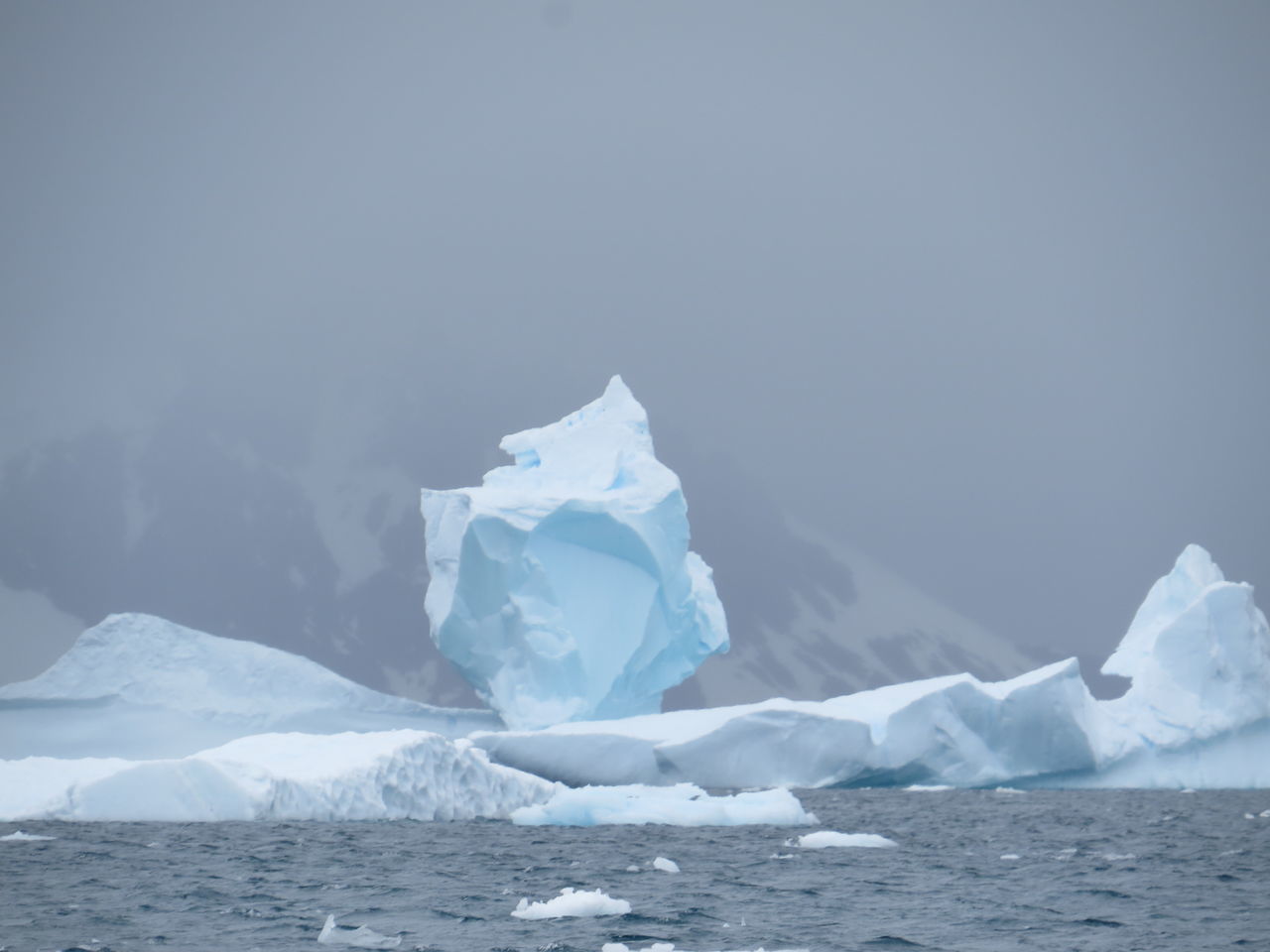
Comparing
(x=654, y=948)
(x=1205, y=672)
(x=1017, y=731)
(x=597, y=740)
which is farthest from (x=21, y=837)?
(x=1205, y=672)

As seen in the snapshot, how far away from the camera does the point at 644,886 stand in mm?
10641

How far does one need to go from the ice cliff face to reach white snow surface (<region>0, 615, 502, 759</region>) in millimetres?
1751

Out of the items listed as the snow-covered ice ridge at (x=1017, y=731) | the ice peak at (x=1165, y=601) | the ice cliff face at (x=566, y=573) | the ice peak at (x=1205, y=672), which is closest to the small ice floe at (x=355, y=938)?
the snow-covered ice ridge at (x=1017, y=731)

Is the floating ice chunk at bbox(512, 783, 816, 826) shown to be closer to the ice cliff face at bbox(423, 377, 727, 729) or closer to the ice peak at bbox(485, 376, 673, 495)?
the ice cliff face at bbox(423, 377, 727, 729)

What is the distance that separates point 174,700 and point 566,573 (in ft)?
21.9

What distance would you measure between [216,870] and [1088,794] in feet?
59.9

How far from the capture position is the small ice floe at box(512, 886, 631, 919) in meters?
8.97

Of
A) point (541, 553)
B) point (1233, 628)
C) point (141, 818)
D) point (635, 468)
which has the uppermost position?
point (635, 468)

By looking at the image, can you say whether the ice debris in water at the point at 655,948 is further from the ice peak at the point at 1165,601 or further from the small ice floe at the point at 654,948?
the ice peak at the point at 1165,601

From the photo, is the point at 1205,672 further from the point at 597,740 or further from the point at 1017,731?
the point at 597,740

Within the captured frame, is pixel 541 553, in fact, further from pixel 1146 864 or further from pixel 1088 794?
pixel 1146 864

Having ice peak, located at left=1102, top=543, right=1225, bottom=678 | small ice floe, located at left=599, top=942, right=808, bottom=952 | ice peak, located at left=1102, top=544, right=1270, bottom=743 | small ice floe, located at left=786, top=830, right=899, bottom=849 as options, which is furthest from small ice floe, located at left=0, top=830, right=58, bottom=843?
ice peak, located at left=1102, top=543, right=1225, bottom=678

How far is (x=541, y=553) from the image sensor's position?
923 inches

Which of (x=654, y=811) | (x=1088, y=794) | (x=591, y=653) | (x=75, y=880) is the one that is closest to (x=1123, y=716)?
(x=1088, y=794)
